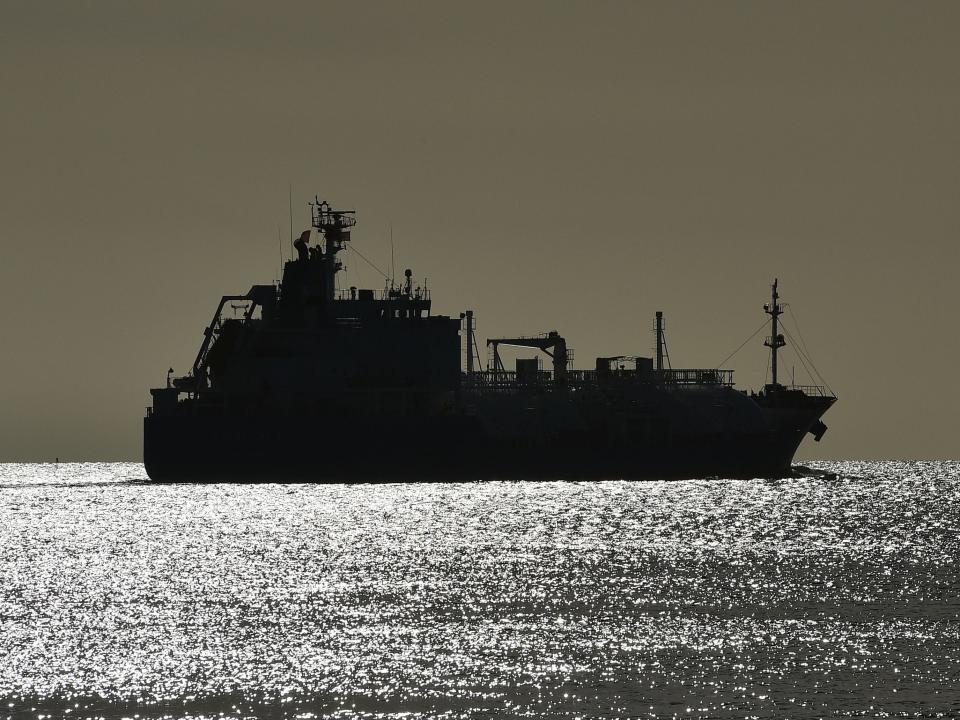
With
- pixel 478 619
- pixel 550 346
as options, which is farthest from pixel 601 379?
pixel 478 619

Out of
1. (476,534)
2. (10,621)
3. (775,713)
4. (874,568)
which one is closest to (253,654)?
(10,621)

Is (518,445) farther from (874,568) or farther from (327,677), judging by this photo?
(327,677)

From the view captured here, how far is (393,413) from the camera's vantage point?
107m

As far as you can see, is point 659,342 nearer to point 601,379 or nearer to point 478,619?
point 601,379

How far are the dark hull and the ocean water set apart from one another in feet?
48.3

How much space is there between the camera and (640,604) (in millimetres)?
50281

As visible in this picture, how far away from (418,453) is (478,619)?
196ft

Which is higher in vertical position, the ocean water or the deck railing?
the deck railing

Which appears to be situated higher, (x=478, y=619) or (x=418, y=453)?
(x=418, y=453)

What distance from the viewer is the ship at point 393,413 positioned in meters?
106

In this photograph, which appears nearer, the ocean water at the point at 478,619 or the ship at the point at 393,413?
the ocean water at the point at 478,619

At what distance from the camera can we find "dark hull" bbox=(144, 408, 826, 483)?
105 metres

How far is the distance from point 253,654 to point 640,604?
44.6 feet

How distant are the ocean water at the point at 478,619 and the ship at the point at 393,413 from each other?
15.2 meters
